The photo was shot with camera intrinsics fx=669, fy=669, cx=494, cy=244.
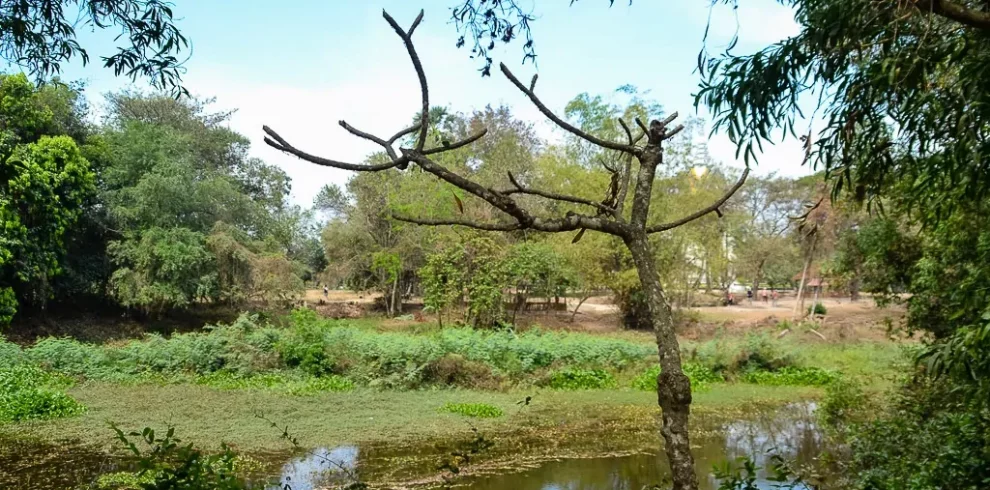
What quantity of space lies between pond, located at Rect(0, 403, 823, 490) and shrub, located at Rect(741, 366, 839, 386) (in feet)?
14.7

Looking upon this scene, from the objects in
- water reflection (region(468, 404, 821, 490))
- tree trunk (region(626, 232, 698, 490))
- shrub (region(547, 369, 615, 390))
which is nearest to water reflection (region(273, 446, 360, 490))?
water reflection (region(468, 404, 821, 490))

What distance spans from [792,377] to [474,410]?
22.5 feet

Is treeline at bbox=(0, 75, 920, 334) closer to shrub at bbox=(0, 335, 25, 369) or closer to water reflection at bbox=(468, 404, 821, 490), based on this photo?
shrub at bbox=(0, 335, 25, 369)

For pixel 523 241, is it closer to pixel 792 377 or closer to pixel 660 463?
pixel 792 377

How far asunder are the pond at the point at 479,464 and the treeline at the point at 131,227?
31.4 ft

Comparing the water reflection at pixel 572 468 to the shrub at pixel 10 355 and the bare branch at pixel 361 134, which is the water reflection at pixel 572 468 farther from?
the shrub at pixel 10 355

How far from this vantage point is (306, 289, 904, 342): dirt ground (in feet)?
60.1

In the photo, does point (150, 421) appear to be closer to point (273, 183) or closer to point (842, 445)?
point (842, 445)

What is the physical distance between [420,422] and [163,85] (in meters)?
5.80

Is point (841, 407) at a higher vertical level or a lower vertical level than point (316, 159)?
lower

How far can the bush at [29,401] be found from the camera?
845 centimetres

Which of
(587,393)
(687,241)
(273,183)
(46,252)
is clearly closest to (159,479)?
(587,393)

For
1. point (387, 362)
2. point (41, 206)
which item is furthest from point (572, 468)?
point (41, 206)

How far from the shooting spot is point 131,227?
17828 mm
